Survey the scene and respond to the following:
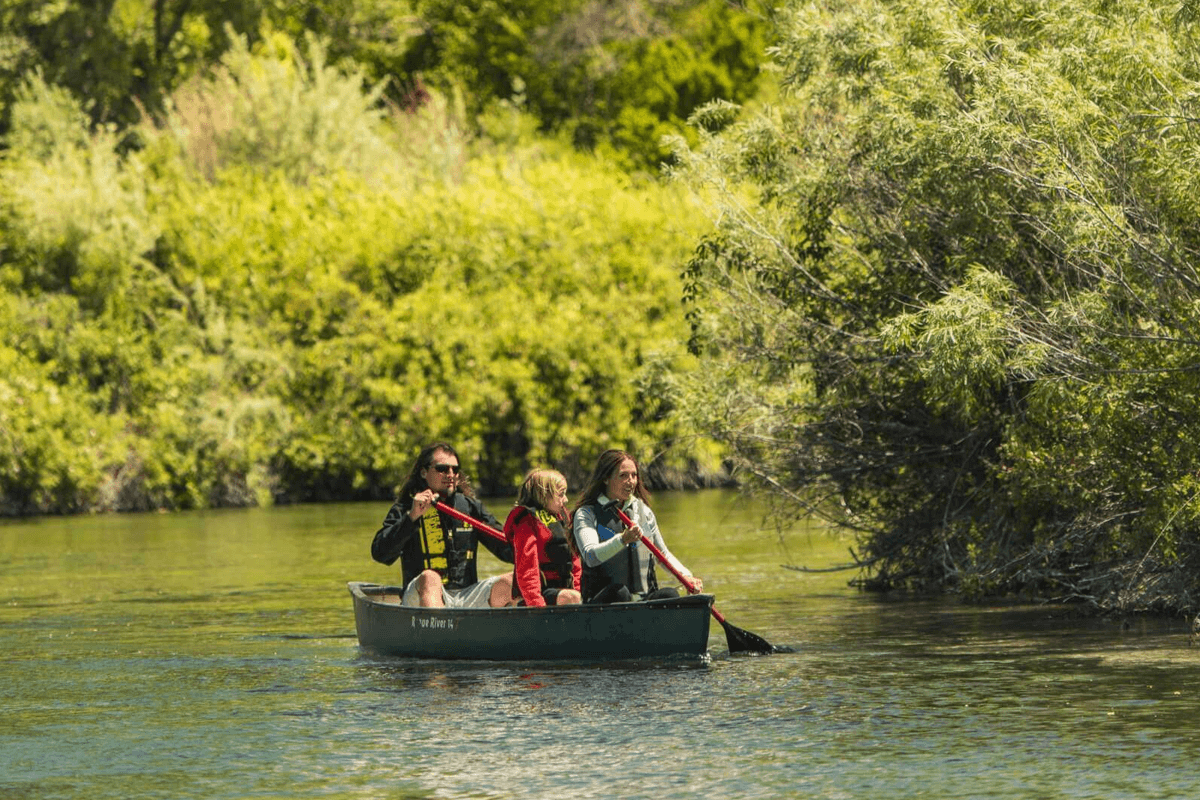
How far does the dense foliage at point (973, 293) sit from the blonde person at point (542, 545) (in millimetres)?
2912

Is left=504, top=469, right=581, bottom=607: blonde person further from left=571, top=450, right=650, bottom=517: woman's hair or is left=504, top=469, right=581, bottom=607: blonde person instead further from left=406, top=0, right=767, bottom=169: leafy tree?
left=406, top=0, right=767, bottom=169: leafy tree

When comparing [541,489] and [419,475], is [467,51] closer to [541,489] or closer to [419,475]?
[419,475]

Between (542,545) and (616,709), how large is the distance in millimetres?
2572

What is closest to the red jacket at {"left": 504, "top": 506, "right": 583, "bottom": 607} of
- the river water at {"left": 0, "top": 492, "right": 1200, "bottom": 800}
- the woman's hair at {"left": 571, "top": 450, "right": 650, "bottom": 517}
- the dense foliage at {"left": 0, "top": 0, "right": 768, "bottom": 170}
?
the woman's hair at {"left": 571, "top": 450, "right": 650, "bottom": 517}

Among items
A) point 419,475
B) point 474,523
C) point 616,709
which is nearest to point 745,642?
point 474,523

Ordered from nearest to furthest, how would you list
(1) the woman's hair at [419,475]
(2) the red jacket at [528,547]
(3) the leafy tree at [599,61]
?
(2) the red jacket at [528,547], (1) the woman's hair at [419,475], (3) the leafy tree at [599,61]

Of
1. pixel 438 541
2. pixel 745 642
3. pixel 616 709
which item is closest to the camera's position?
pixel 616 709

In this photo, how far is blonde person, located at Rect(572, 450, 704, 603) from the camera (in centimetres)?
1439

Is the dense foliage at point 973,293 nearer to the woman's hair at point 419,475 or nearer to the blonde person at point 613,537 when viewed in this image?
the blonde person at point 613,537

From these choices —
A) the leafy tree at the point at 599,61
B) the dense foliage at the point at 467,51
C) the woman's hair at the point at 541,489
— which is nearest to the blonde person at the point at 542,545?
the woman's hair at the point at 541,489

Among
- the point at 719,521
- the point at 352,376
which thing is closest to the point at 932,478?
the point at 719,521

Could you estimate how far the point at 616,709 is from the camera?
12.6 meters

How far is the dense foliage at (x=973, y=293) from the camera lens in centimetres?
1511

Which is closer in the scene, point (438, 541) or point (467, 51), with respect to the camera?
point (438, 541)
